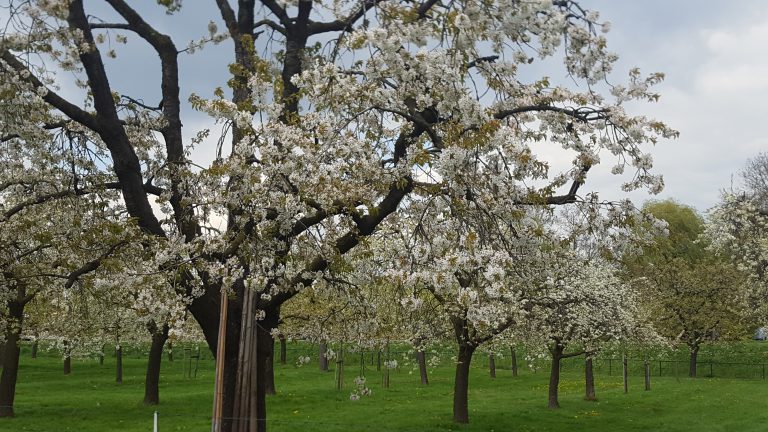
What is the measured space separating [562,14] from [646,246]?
368cm

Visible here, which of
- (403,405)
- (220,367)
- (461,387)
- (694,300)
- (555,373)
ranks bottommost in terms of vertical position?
(403,405)

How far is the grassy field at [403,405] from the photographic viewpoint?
22.8 m

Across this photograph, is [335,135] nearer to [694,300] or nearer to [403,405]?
[403,405]

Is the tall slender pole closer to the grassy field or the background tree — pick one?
the grassy field

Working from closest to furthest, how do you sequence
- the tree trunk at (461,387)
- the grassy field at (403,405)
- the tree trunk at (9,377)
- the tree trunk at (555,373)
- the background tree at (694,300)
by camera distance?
the tree trunk at (461,387) → the grassy field at (403,405) → the tree trunk at (9,377) → the tree trunk at (555,373) → the background tree at (694,300)

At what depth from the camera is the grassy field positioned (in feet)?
74.9

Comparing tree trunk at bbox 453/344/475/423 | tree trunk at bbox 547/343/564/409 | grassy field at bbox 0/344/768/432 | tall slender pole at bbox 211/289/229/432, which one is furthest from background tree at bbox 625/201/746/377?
tall slender pole at bbox 211/289/229/432

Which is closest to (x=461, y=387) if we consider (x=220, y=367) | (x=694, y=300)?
(x=220, y=367)

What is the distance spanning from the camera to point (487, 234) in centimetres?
977

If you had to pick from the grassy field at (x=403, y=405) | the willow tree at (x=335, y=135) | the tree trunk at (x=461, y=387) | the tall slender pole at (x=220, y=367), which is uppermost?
the willow tree at (x=335, y=135)

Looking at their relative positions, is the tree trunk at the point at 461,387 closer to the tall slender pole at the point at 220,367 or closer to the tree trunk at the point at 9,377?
the tall slender pole at the point at 220,367

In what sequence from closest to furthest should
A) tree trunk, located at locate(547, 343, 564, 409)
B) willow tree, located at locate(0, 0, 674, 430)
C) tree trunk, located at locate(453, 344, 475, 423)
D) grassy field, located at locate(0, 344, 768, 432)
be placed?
1. willow tree, located at locate(0, 0, 674, 430)
2. tree trunk, located at locate(453, 344, 475, 423)
3. grassy field, located at locate(0, 344, 768, 432)
4. tree trunk, located at locate(547, 343, 564, 409)

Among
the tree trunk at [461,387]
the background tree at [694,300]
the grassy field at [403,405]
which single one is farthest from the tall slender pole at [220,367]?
the background tree at [694,300]

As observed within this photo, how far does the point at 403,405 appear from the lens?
89.8 ft
